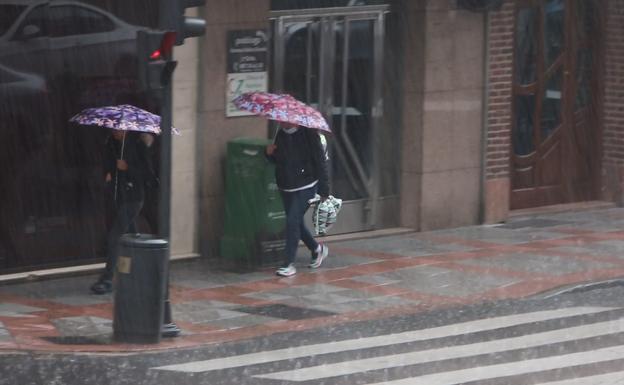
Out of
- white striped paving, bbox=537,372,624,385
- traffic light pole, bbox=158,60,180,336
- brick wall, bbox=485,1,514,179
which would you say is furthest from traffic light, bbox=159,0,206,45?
brick wall, bbox=485,1,514,179

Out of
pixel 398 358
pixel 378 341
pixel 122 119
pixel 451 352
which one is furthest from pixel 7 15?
pixel 451 352

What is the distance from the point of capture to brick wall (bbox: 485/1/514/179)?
679 inches

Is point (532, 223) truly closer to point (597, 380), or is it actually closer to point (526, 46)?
point (526, 46)

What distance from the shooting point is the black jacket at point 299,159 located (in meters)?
13.8

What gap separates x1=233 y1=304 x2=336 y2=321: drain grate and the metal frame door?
3.48 m

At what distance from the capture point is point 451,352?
10.6 metres

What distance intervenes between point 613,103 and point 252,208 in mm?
6871

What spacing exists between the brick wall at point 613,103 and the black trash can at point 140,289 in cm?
972

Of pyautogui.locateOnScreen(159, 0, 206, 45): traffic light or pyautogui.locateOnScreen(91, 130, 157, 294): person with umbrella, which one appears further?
pyautogui.locateOnScreen(91, 130, 157, 294): person with umbrella

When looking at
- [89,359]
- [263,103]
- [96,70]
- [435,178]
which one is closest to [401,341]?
[89,359]

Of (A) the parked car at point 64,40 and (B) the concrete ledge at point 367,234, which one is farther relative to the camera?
(B) the concrete ledge at point 367,234

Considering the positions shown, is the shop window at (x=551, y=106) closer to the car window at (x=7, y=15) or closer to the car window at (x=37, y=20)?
the car window at (x=37, y=20)

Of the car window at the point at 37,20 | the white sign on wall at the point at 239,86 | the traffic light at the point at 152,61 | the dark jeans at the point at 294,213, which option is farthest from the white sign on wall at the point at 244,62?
the traffic light at the point at 152,61

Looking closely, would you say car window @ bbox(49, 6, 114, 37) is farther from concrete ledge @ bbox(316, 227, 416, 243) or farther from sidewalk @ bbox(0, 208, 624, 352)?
concrete ledge @ bbox(316, 227, 416, 243)
